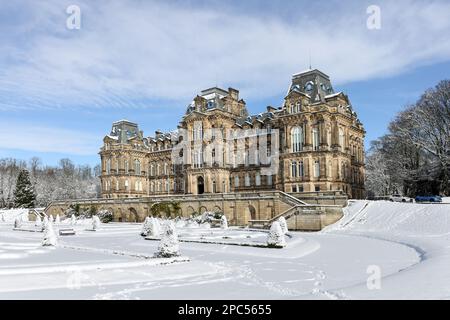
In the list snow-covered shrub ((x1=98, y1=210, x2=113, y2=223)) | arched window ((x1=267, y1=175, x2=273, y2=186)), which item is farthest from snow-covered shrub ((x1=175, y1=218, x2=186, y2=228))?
snow-covered shrub ((x1=98, y1=210, x2=113, y2=223))

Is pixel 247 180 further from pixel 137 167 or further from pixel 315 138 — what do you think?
pixel 137 167

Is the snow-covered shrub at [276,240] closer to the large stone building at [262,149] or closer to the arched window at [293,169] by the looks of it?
the large stone building at [262,149]

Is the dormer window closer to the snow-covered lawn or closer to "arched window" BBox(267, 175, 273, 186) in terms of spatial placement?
"arched window" BBox(267, 175, 273, 186)

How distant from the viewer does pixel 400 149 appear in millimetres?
59469

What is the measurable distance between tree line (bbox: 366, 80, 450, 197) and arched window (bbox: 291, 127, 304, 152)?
12918mm

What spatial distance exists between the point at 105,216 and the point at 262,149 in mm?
26357

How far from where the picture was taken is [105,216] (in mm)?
60000

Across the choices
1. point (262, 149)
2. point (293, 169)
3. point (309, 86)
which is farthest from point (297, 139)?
point (262, 149)

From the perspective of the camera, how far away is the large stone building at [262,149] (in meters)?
49.7

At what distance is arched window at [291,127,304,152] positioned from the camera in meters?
Result: 50.8

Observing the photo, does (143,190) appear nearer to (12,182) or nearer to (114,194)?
(114,194)

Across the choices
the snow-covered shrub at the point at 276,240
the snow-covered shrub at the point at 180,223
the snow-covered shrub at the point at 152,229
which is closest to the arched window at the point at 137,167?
the snow-covered shrub at the point at 180,223
